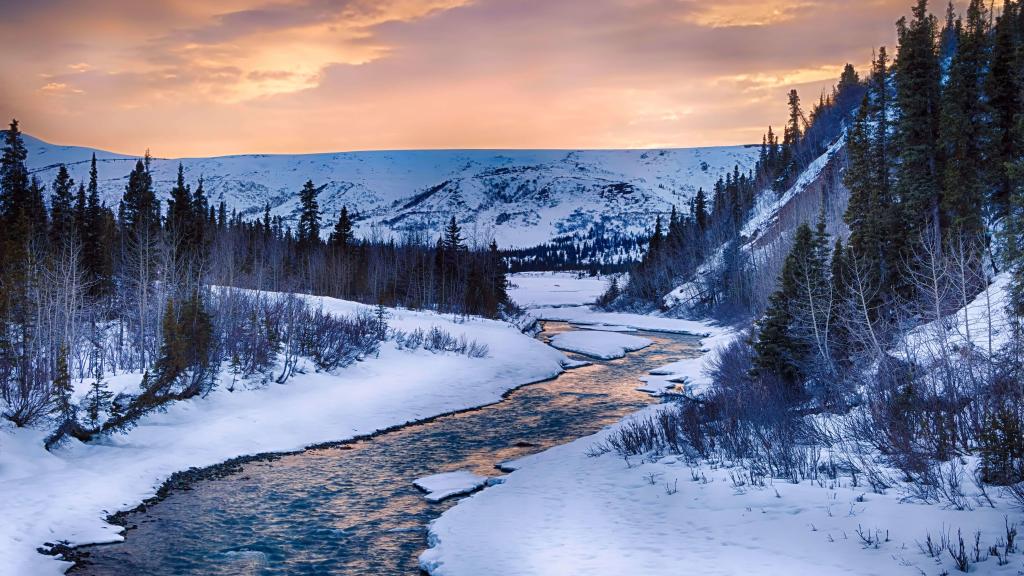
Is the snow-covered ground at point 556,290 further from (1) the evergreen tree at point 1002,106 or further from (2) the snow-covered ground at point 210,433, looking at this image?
(1) the evergreen tree at point 1002,106

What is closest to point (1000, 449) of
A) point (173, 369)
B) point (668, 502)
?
point (668, 502)

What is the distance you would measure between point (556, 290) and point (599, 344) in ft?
329

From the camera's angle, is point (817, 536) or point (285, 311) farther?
point (285, 311)

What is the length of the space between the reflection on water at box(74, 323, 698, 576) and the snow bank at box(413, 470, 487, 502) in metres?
0.28

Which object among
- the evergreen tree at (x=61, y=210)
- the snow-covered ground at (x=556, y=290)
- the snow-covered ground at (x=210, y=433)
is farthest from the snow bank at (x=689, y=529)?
the snow-covered ground at (x=556, y=290)

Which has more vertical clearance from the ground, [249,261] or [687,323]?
[249,261]

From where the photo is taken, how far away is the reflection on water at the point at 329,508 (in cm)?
1130

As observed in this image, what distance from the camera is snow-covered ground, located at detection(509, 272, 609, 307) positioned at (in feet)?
396

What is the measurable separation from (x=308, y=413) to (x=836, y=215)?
54.4 meters

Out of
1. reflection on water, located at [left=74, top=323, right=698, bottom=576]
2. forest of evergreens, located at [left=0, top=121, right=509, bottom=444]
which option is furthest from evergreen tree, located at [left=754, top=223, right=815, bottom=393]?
forest of evergreens, located at [left=0, top=121, right=509, bottom=444]

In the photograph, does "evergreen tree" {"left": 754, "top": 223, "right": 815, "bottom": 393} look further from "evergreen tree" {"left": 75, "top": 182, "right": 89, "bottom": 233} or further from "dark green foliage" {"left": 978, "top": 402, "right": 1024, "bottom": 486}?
"evergreen tree" {"left": 75, "top": 182, "right": 89, "bottom": 233}

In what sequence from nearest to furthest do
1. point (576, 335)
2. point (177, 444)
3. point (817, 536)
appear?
point (817, 536), point (177, 444), point (576, 335)

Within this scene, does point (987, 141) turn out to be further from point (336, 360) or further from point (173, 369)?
point (173, 369)

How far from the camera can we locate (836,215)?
59.9m
